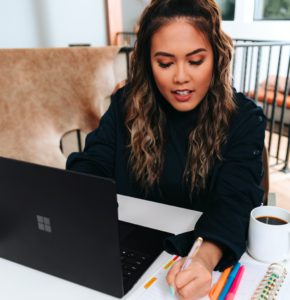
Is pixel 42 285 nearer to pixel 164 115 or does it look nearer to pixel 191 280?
pixel 191 280

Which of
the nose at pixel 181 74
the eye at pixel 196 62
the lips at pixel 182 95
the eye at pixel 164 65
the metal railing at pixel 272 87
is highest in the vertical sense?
the eye at pixel 196 62

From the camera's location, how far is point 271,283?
1.97 ft

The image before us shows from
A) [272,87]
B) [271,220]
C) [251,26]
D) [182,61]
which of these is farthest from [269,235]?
[251,26]

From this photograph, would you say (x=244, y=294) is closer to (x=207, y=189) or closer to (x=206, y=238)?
(x=206, y=238)

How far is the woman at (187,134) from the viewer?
0.76m

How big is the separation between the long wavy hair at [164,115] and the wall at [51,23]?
279cm

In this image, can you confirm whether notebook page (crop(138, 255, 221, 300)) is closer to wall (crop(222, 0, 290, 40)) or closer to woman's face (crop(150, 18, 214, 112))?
woman's face (crop(150, 18, 214, 112))

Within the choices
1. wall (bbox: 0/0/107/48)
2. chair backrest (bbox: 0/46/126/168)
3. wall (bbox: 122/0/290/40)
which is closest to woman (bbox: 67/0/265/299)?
chair backrest (bbox: 0/46/126/168)

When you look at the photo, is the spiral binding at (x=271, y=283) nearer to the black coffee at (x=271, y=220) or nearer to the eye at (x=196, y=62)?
the black coffee at (x=271, y=220)

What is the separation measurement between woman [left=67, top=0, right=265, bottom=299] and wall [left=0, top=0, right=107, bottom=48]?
2725 mm

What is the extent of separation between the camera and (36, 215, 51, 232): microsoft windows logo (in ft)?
1.80

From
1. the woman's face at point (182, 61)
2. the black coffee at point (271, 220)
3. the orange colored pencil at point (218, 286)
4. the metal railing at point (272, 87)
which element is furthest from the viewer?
the metal railing at point (272, 87)

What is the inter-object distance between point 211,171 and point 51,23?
347cm

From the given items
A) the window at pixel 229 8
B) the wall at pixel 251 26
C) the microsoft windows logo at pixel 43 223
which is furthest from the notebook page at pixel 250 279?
the window at pixel 229 8
